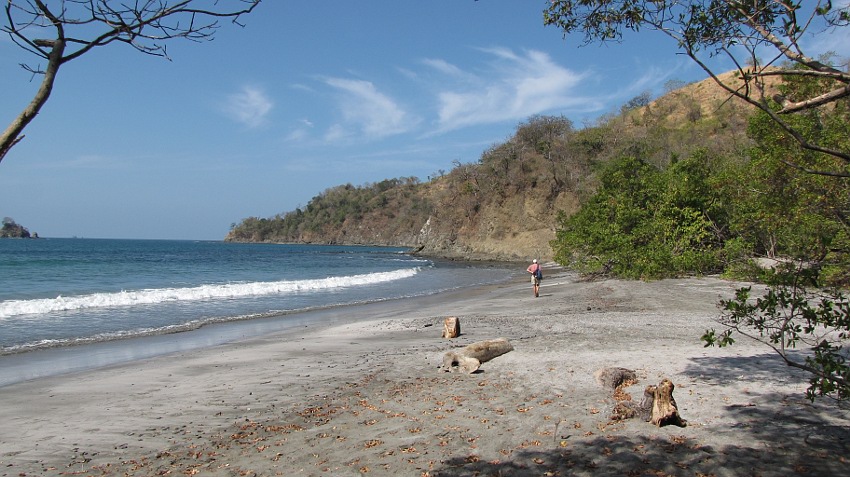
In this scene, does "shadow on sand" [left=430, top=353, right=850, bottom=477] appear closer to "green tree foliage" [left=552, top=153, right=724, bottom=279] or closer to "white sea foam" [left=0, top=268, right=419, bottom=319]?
"green tree foliage" [left=552, top=153, right=724, bottom=279]

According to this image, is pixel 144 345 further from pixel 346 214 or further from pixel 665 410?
pixel 346 214

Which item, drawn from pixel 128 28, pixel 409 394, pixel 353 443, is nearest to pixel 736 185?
pixel 409 394

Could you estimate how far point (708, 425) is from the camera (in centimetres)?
585

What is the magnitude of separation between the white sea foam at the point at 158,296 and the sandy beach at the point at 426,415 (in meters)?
12.1

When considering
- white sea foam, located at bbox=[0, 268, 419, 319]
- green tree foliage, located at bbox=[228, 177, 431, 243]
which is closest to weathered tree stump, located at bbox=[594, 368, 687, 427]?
white sea foam, located at bbox=[0, 268, 419, 319]

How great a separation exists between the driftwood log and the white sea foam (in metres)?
17.3

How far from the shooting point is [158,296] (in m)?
25.2

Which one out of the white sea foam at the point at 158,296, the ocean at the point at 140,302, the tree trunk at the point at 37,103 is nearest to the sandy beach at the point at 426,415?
the tree trunk at the point at 37,103

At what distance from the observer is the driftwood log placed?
899cm

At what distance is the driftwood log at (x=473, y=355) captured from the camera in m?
8.99

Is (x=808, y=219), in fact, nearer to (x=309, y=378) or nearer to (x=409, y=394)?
(x=409, y=394)

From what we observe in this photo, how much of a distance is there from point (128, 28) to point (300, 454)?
442 cm

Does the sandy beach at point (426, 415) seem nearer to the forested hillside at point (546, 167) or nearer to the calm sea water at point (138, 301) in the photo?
the calm sea water at point (138, 301)

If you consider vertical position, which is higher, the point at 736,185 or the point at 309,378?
the point at 736,185
